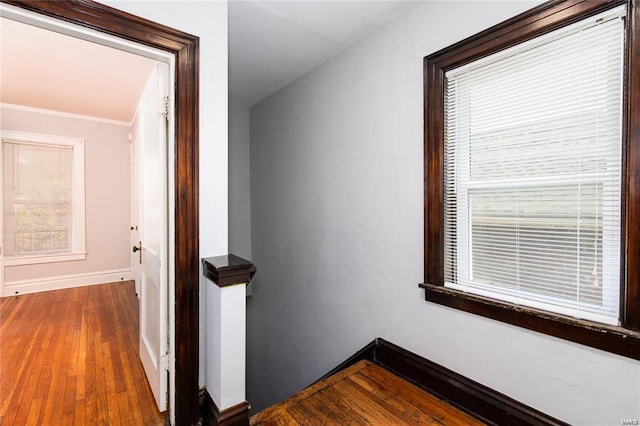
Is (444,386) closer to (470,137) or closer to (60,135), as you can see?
(470,137)

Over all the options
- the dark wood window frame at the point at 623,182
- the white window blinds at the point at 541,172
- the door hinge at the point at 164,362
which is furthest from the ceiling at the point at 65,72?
the white window blinds at the point at 541,172

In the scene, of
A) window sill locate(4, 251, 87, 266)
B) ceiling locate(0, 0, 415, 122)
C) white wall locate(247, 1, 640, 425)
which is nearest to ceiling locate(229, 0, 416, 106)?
ceiling locate(0, 0, 415, 122)

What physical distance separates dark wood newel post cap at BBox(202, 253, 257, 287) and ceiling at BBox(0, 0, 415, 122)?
160 centimetres

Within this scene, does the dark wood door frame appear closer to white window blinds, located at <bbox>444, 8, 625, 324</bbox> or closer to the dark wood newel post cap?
the dark wood newel post cap

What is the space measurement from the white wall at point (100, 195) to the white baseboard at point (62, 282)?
0.14ft

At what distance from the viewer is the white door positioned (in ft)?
5.55

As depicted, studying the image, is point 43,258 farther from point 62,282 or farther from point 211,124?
point 211,124

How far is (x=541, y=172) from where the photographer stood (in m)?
1.42

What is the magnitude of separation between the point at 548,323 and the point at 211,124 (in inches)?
76.9

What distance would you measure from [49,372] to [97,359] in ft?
0.93

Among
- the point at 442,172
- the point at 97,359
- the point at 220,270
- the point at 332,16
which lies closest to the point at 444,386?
the point at 442,172

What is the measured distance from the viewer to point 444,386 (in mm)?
1706

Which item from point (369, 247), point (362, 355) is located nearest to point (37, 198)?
point (369, 247)

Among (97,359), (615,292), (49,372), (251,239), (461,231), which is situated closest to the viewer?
(615,292)
